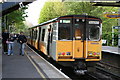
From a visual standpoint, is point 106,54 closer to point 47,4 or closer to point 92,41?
point 92,41

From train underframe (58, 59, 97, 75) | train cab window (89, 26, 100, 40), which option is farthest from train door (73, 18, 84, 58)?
train cab window (89, 26, 100, 40)

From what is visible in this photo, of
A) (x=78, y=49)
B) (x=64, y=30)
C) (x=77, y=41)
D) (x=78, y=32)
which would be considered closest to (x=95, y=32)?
(x=78, y=32)

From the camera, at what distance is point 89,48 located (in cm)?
1145

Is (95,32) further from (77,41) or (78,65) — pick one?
(78,65)

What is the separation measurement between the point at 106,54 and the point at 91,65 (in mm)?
9226

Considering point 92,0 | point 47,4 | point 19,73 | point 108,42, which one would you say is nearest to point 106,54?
point 92,0

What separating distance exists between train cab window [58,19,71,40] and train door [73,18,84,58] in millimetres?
289

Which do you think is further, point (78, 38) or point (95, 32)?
point (95, 32)

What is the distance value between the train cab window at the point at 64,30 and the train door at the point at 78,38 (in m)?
0.29

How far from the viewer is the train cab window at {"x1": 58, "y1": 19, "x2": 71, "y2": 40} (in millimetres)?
11383

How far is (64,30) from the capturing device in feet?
37.7

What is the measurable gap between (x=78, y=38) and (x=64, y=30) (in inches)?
30.4

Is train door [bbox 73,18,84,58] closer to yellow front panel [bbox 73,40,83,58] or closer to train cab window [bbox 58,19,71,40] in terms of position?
yellow front panel [bbox 73,40,83,58]

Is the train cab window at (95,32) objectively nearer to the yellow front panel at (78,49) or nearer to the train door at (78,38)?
the train door at (78,38)
